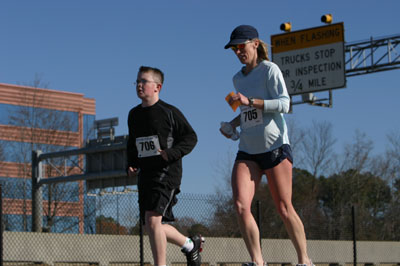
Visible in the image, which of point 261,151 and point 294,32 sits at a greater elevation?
point 294,32

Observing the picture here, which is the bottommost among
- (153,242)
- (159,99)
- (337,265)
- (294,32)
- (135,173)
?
(337,265)

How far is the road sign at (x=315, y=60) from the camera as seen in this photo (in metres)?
28.7

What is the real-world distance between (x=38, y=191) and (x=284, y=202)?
30.9 meters

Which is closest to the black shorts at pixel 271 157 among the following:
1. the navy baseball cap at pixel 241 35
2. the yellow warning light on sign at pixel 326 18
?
the navy baseball cap at pixel 241 35

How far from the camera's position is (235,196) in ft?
22.8

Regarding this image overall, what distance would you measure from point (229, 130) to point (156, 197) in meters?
0.87

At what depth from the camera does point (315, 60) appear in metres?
28.5

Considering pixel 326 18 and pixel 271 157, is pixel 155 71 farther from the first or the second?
pixel 326 18

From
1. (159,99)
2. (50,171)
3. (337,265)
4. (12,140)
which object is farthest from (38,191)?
(159,99)

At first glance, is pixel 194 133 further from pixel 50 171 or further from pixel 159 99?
pixel 50 171

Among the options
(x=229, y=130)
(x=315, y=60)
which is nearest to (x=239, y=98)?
(x=229, y=130)

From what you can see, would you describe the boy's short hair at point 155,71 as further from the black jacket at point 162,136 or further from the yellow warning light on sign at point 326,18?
the yellow warning light on sign at point 326,18

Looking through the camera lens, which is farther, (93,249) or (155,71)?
(93,249)

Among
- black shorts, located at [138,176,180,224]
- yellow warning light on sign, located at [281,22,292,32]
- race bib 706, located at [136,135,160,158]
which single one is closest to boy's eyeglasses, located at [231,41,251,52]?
race bib 706, located at [136,135,160,158]
